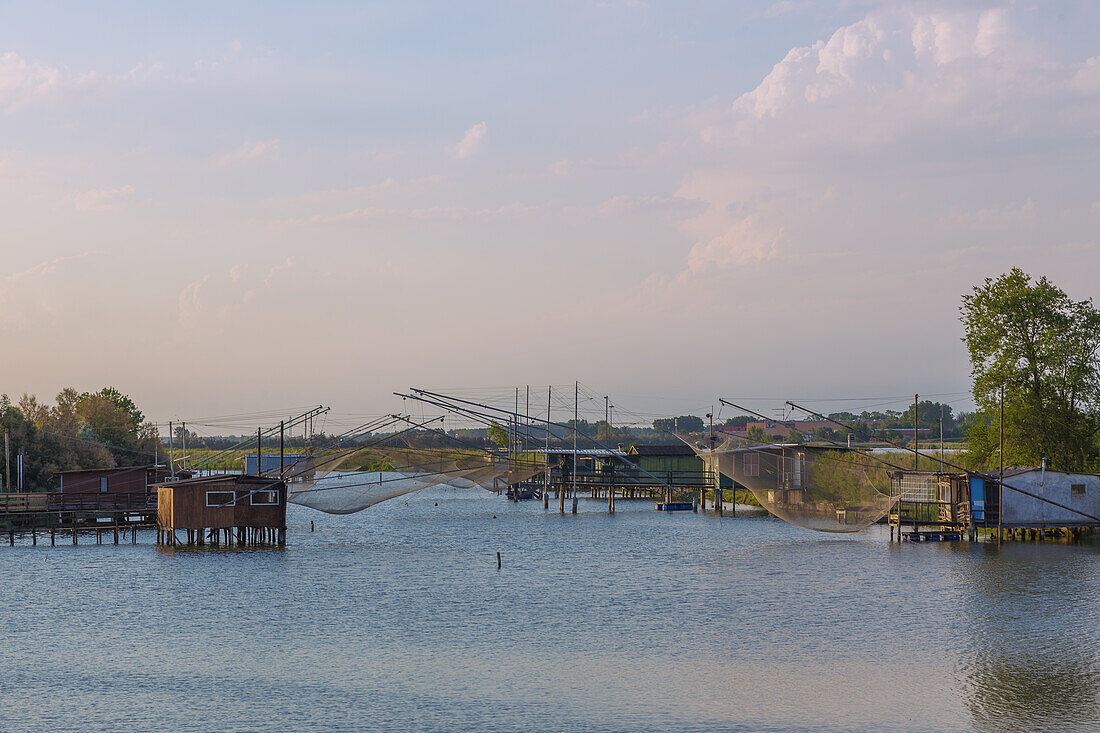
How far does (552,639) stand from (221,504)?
2847cm

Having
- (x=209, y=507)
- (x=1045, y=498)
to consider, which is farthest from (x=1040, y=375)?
(x=209, y=507)

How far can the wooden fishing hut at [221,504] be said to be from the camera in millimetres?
53625

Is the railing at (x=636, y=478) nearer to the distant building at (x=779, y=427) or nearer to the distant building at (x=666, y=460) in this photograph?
the distant building at (x=666, y=460)

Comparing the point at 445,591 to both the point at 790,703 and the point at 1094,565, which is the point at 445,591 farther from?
the point at 1094,565

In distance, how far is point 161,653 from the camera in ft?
96.3

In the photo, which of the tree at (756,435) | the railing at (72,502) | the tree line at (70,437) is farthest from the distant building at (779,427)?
the tree line at (70,437)

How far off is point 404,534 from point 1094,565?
41.3 m

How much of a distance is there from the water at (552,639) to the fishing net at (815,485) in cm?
224

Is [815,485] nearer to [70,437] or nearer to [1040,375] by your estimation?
[1040,375]

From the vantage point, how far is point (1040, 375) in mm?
62438

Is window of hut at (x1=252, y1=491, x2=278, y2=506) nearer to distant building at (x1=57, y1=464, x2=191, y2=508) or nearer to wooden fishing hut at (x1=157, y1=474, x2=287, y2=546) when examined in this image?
wooden fishing hut at (x1=157, y1=474, x2=287, y2=546)

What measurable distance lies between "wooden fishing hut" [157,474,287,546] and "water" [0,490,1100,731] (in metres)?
1.71

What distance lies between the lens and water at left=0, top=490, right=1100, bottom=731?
23.3m

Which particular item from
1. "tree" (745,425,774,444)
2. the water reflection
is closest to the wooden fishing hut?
"tree" (745,425,774,444)
